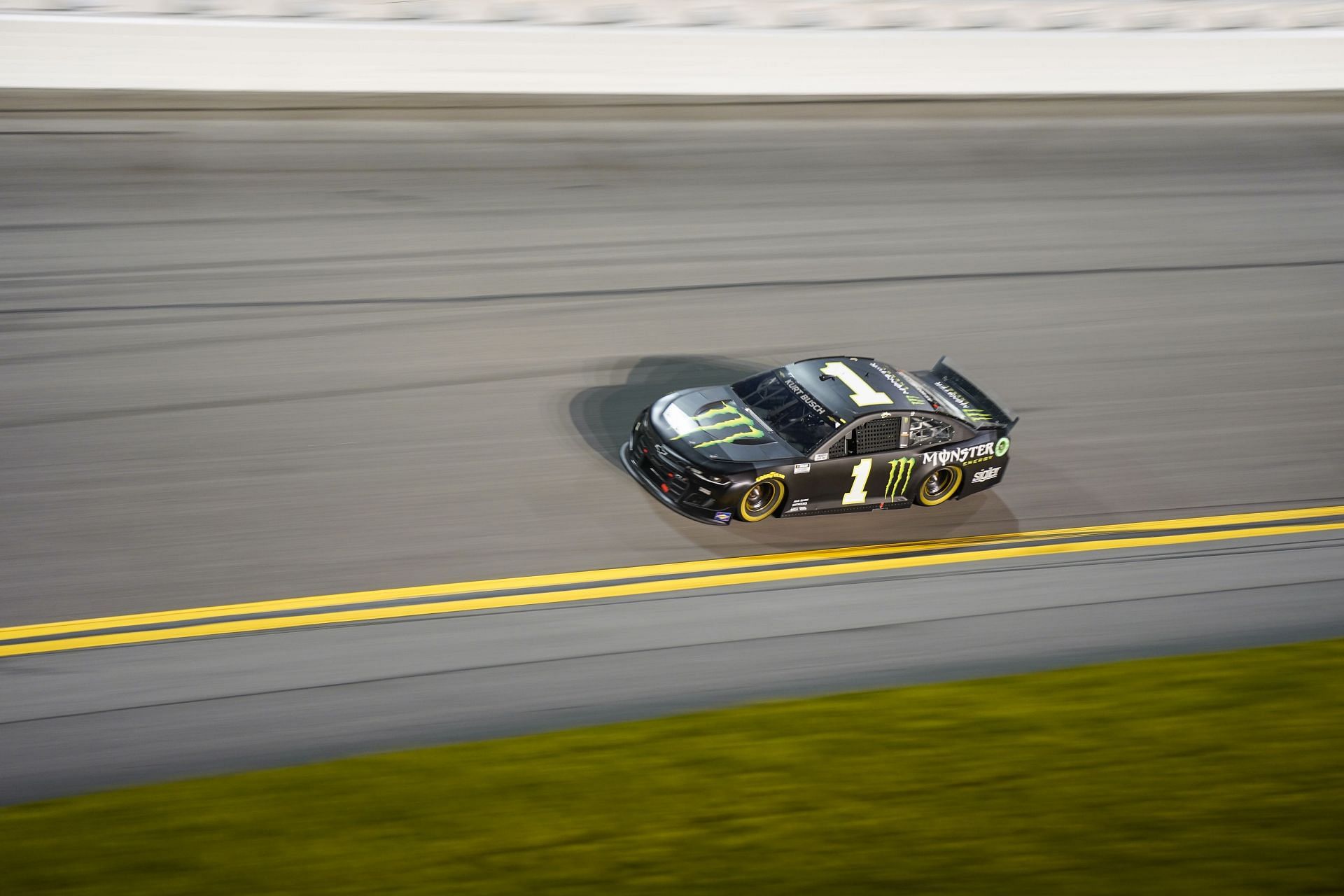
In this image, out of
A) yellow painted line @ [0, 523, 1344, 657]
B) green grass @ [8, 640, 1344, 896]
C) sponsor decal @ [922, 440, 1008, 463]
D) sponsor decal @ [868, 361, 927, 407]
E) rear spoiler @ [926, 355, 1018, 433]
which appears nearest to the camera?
green grass @ [8, 640, 1344, 896]

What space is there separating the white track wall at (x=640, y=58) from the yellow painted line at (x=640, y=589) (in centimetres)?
822

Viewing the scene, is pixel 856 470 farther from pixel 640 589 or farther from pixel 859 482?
pixel 640 589

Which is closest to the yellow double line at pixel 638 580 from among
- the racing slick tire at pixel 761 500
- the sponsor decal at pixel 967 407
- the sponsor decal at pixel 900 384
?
the racing slick tire at pixel 761 500

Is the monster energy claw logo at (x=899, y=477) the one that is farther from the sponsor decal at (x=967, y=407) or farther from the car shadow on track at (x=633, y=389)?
the car shadow on track at (x=633, y=389)

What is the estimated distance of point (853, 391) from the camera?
10570 mm

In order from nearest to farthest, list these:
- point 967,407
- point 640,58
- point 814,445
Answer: point 814,445, point 967,407, point 640,58

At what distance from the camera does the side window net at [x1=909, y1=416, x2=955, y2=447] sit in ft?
34.4

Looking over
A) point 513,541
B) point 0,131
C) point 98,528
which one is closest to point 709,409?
point 513,541

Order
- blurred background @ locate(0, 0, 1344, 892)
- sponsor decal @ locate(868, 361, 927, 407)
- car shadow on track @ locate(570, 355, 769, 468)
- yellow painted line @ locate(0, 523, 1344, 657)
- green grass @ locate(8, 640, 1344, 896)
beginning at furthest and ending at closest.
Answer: car shadow on track @ locate(570, 355, 769, 468) < sponsor decal @ locate(868, 361, 927, 407) < blurred background @ locate(0, 0, 1344, 892) < yellow painted line @ locate(0, 523, 1344, 657) < green grass @ locate(8, 640, 1344, 896)

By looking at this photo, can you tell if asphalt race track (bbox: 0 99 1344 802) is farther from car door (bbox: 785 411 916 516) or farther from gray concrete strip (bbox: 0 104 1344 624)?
car door (bbox: 785 411 916 516)

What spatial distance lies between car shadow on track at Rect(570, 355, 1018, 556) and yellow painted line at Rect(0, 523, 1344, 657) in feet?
0.97

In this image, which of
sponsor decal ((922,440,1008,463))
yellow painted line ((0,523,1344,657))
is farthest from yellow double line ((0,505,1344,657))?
sponsor decal ((922,440,1008,463))

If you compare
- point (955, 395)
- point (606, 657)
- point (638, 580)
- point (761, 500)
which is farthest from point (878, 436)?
point (606, 657)

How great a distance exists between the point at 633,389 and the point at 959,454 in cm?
323
